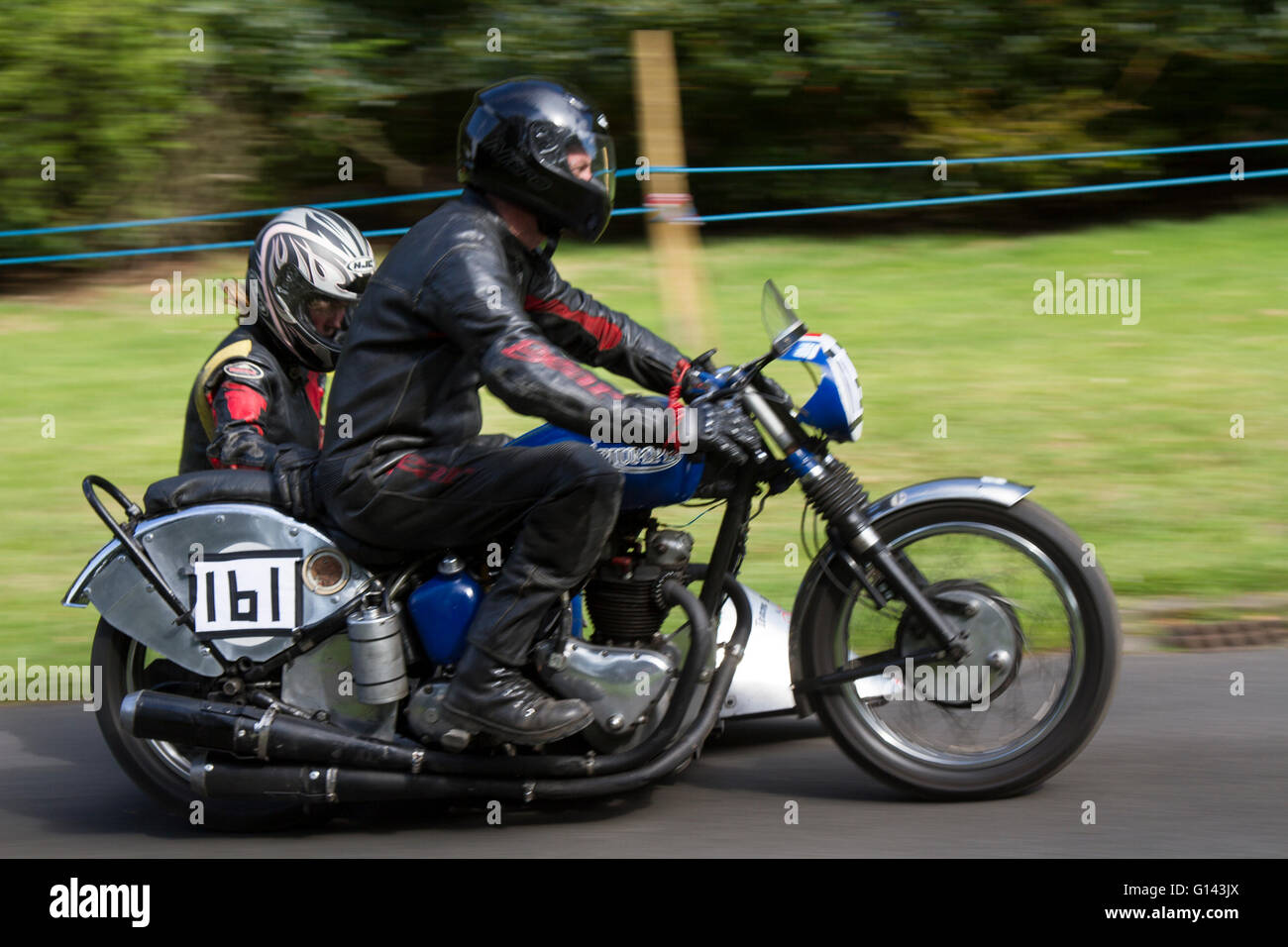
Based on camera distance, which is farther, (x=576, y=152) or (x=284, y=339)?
(x=284, y=339)

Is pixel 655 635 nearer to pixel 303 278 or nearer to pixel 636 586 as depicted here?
pixel 636 586

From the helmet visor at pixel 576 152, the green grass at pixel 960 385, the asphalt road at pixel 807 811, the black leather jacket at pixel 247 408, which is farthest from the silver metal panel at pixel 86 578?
the helmet visor at pixel 576 152

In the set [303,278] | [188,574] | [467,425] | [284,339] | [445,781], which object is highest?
[303,278]

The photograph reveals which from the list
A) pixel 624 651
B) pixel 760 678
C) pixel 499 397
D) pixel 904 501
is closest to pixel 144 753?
pixel 624 651

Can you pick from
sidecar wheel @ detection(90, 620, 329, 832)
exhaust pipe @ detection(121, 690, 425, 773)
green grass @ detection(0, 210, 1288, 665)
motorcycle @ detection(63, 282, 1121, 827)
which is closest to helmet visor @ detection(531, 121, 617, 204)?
motorcycle @ detection(63, 282, 1121, 827)

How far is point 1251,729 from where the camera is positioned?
4.78 m

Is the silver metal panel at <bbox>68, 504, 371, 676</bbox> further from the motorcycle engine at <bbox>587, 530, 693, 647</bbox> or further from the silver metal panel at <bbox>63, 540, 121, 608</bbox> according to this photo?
the motorcycle engine at <bbox>587, 530, 693, 647</bbox>

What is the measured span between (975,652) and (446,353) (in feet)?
5.22

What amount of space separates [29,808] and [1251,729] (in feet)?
11.6

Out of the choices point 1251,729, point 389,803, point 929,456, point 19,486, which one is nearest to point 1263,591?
point 1251,729

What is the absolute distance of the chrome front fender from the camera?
4.21 meters

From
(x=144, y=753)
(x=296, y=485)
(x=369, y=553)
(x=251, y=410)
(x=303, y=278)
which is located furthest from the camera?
(x=303, y=278)

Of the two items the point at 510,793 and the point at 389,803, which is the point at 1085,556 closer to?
the point at 510,793

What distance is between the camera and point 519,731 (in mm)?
4160
